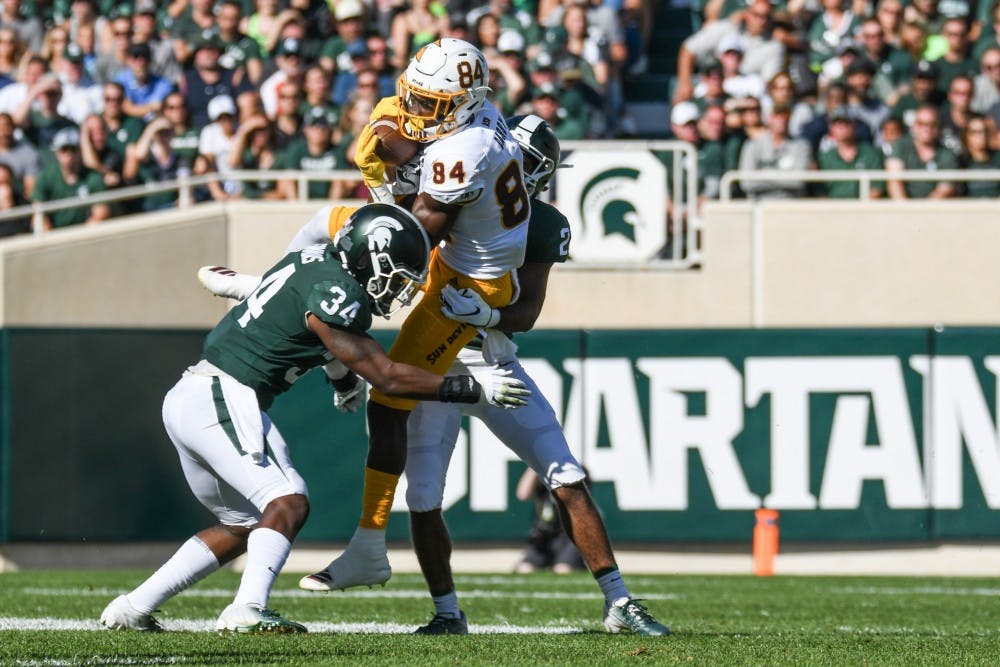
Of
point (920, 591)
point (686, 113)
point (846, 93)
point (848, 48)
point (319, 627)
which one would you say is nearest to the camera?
point (319, 627)

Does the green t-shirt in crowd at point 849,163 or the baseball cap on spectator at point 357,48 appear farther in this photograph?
the baseball cap on spectator at point 357,48

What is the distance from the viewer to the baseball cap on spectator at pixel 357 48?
14283 mm

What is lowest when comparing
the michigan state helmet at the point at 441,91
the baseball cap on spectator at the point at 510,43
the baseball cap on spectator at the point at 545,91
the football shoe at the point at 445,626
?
the football shoe at the point at 445,626

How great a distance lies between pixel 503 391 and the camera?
5.84m

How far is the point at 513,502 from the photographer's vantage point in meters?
13.0

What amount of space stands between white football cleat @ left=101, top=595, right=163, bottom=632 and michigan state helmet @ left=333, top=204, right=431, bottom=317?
4.35ft

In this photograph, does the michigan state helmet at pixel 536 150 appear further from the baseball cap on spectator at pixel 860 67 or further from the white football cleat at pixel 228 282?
the baseball cap on spectator at pixel 860 67

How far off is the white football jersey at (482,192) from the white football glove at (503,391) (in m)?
0.61

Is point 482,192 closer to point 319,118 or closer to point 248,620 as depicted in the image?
point 248,620

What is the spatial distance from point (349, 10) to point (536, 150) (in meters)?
8.49

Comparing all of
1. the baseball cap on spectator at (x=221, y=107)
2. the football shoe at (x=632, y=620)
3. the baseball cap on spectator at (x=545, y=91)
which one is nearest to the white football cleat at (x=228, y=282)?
the football shoe at (x=632, y=620)

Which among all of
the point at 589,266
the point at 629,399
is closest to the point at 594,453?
the point at 629,399

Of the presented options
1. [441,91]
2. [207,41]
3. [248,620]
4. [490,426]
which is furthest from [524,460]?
[207,41]

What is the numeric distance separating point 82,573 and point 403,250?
6.65 m
